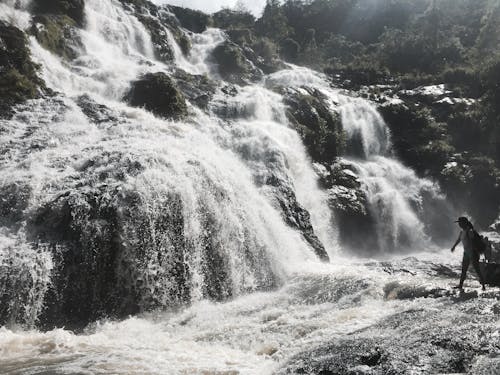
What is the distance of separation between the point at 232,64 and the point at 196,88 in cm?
1166

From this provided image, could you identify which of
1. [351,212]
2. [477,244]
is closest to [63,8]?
[351,212]

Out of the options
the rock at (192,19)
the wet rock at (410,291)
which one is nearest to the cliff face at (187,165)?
the wet rock at (410,291)

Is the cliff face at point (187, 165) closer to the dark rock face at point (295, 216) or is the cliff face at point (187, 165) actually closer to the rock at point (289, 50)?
the dark rock face at point (295, 216)

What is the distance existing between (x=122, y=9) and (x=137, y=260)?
23620 mm

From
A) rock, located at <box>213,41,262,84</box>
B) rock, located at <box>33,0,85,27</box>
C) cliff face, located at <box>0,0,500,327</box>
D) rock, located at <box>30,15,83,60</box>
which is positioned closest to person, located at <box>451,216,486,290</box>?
cliff face, located at <box>0,0,500,327</box>

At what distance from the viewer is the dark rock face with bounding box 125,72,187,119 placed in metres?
19.3

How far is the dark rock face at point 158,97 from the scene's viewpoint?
1933 cm

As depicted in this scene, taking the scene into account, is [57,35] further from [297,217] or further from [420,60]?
[420,60]

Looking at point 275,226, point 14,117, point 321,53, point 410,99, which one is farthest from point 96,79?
point 321,53

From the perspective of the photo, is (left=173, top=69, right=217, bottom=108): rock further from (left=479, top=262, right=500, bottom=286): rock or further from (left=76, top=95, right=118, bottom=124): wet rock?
(left=479, top=262, right=500, bottom=286): rock

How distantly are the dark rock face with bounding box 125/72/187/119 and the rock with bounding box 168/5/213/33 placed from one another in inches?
960

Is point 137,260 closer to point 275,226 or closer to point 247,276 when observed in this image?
point 247,276

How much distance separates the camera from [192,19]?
1710 inches

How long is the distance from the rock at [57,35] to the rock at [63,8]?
702mm
